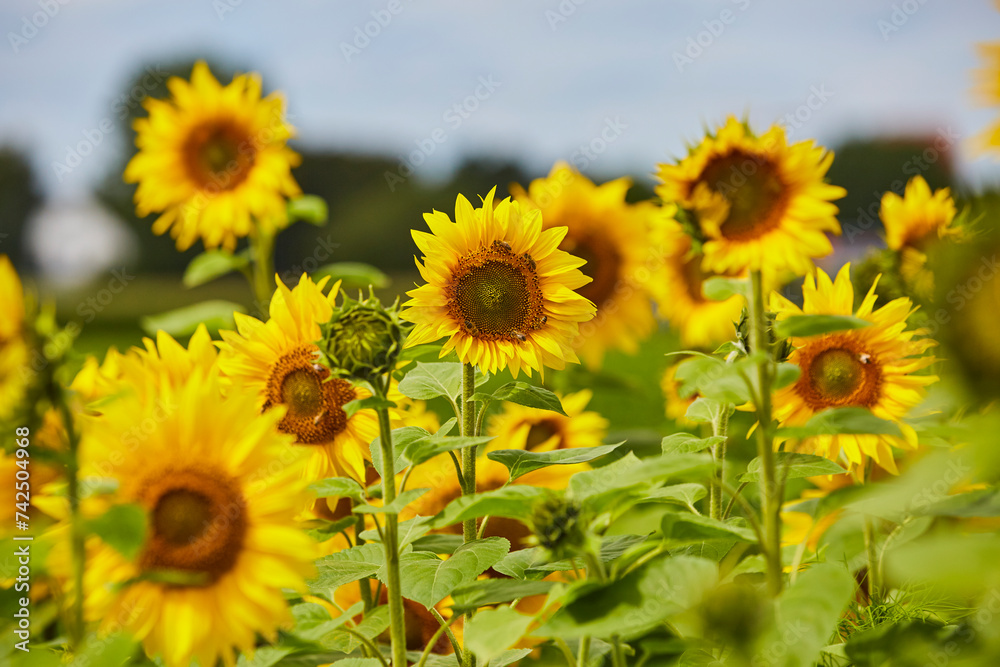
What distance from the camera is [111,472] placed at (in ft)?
2.36

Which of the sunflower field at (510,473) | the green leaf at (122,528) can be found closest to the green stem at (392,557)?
the sunflower field at (510,473)

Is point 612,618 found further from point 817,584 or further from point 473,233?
point 473,233

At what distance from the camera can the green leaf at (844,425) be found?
0.70 meters

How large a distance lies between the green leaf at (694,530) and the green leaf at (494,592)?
118 millimetres

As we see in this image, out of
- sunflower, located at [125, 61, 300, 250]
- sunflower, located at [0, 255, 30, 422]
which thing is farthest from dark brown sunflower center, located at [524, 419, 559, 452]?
sunflower, located at [0, 255, 30, 422]

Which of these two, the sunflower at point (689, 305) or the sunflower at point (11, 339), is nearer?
the sunflower at point (11, 339)

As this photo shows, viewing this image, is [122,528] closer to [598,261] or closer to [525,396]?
[525,396]

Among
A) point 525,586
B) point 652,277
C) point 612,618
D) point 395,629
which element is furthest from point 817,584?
point 652,277

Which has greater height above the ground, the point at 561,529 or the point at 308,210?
the point at 308,210

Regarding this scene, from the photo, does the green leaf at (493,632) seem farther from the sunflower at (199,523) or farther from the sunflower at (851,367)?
the sunflower at (851,367)

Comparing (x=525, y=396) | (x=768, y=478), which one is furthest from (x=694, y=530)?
(x=525, y=396)

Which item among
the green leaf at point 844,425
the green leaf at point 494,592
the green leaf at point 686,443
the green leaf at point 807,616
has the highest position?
the green leaf at point 686,443

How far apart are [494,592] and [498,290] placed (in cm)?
38

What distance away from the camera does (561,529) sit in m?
0.71
